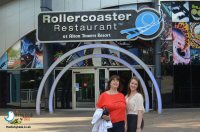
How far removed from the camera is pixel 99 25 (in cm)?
2020

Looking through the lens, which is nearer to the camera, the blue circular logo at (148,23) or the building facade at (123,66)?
the blue circular logo at (148,23)

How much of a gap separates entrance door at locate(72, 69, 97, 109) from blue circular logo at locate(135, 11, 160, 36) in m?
3.64

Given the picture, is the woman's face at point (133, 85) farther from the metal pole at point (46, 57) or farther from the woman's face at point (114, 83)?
the metal pole at point (46, 57)

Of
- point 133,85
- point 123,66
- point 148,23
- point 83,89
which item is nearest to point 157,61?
point 123,66

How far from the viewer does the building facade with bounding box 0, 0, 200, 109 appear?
21.3 m

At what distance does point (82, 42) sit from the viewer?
21.4 metres

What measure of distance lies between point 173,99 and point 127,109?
1551 centimetres

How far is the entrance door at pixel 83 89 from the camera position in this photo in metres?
21.4

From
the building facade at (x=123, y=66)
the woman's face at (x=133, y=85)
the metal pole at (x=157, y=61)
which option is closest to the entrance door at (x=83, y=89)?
the building facade at (x=123, y=66)

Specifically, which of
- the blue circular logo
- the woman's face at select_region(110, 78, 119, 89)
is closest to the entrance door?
the blue circular logo

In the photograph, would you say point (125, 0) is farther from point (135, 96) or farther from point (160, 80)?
point (135, 96)

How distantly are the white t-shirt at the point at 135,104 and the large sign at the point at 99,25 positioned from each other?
13.8 m

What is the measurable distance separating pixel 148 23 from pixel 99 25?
2.51 m

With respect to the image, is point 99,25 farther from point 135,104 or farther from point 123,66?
point 135,104
